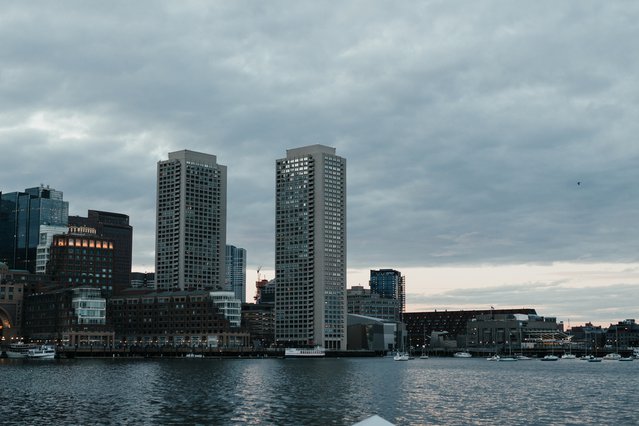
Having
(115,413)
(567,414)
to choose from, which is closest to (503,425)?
(567,414)

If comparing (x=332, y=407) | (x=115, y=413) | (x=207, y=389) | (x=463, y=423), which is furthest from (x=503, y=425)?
(x=207, y=389)

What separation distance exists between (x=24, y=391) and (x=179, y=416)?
4767cm

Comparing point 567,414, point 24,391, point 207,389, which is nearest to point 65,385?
point 24,391

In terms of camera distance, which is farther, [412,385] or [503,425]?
[412,385]

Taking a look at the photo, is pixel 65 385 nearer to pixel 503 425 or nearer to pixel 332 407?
pixel 332 407

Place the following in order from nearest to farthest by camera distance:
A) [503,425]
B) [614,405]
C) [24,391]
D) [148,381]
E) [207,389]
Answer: [503,425] < [614,405] < [24,391] < [207,389] < [148,381]

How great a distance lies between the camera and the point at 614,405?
113500 mm

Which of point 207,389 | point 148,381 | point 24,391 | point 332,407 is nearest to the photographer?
point 332,407

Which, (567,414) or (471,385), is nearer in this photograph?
(567,414)

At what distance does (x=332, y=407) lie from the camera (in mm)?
103750

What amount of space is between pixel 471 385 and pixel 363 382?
21.3 m

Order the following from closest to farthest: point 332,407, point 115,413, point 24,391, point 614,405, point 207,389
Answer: point 115,413, point 332,407, point 614,405, point 24,391, point 207,389

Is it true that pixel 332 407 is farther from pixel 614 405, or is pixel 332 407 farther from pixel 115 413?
pixel 614 405

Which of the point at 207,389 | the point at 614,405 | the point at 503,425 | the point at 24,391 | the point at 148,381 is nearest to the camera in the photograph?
the point at 503,425
